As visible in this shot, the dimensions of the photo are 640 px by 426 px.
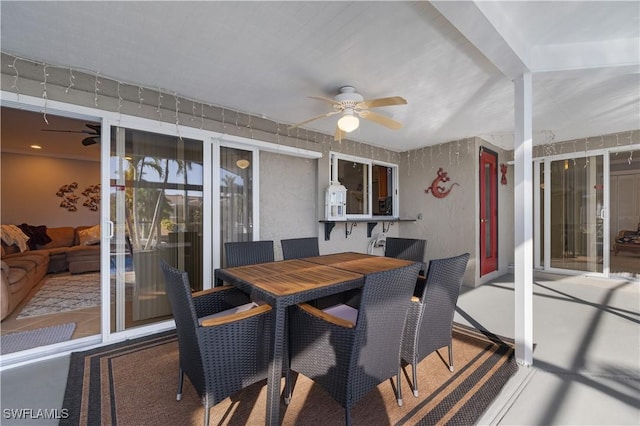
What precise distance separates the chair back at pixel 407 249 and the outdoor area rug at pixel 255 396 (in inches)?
38.0

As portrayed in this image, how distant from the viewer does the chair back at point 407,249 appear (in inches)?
116

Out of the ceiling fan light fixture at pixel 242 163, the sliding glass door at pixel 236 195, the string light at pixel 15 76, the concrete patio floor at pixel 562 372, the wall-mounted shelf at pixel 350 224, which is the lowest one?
the concrete patio floor at pixel 562 372

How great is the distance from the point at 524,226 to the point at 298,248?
204cm

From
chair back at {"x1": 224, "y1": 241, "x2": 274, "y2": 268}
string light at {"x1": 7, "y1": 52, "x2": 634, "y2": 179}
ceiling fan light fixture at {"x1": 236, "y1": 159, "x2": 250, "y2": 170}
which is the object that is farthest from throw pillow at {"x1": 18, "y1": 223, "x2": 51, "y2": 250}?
chair back at {"x1": 224, "y1": 241, "x2": 274, "y2": 268}

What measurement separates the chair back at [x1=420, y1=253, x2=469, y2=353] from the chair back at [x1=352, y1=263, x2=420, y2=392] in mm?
240

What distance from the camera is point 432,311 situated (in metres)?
1.84

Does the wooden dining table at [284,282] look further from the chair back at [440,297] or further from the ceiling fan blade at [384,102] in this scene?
the ceiling fan blade at [384,102]

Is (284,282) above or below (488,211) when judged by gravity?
below

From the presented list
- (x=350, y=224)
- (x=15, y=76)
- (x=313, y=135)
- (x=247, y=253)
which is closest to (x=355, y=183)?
(x=350, y=224)

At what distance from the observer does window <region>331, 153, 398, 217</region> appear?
4676 mm

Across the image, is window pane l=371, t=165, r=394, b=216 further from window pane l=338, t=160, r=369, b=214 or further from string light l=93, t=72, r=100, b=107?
string light l=93, t=72, r=100, b=107

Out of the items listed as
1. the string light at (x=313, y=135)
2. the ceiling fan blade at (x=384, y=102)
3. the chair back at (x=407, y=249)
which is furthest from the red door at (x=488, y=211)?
the ceiling fan blade at (x=384, y=102)

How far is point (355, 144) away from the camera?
4.71m

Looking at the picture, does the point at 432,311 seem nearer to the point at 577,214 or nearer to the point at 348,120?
the point at 348,120
